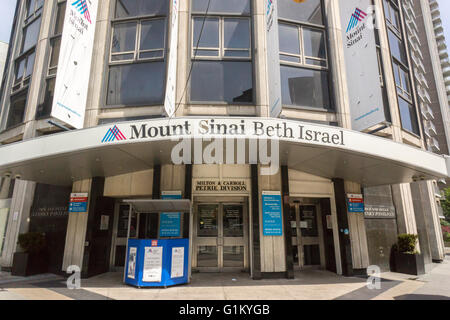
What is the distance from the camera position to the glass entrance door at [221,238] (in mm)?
9750

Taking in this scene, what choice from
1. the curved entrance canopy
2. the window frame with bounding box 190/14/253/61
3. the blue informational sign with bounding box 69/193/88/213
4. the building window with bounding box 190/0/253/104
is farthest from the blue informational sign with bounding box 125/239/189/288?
the window frame with bounding box 190/14/253/61

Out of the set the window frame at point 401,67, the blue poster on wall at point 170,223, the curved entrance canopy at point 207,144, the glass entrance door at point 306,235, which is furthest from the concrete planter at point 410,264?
the blue poster on wall at point 170,223

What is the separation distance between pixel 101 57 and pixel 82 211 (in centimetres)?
599

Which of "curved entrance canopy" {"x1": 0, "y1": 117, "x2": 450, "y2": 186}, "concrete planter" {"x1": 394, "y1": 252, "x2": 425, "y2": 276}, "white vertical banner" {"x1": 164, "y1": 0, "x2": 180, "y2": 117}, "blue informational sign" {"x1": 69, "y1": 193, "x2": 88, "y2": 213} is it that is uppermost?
"white vertical banner" {"x1": 164, "y1": 0, "x2": 180, "y2": 117}

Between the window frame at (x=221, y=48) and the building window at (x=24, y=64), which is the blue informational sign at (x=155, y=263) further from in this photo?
the building window at (x=24, y=64)

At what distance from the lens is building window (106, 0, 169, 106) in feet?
33.3

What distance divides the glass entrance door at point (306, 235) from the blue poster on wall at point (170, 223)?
4.47m

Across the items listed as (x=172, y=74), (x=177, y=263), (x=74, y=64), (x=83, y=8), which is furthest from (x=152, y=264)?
(x=83, y=8)

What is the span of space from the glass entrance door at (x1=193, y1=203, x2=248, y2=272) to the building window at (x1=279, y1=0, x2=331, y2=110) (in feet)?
15.5

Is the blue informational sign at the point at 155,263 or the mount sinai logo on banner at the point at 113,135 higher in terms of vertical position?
the mount sinai logo on banner at the point at 113,135

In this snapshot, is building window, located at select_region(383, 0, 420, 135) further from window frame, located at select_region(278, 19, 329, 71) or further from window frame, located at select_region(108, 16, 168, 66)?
window frame, located at select_region(108, 16, 168, 66)

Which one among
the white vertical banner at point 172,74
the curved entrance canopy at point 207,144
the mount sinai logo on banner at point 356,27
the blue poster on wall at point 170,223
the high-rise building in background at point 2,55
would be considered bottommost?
the blue poster on wall at point 170,223

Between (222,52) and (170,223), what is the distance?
6.63 meters

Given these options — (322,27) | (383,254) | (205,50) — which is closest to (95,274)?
(205,50)
